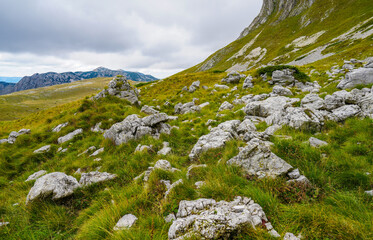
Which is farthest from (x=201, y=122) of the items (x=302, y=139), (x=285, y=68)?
(x=285, y=68)

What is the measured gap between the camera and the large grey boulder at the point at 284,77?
62.6ft

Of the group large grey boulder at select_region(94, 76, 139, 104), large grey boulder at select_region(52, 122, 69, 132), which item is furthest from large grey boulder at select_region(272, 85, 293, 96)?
large grey boulder at select_region(52, 122, 69, 132)

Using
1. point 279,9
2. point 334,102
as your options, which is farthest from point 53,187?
point 279,9

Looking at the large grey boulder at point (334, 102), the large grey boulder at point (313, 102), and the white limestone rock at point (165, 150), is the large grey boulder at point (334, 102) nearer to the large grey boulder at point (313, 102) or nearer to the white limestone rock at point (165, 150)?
the large grey boulder at point (313, 102)

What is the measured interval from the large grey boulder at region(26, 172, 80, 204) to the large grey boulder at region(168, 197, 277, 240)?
4229 millimetres

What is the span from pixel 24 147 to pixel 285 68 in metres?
29.5

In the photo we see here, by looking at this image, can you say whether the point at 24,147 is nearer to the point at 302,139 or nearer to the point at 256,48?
the point at 302,139

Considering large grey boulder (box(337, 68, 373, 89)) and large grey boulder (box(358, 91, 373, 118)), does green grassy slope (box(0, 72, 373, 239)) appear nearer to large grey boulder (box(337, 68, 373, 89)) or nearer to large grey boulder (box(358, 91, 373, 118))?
large grey boulder (box(358, 91, 373, 118))

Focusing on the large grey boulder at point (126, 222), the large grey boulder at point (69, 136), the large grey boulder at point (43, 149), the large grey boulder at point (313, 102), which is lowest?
the large grey boulder at point (43, 149)

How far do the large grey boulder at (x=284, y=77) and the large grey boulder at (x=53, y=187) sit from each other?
2266 cm

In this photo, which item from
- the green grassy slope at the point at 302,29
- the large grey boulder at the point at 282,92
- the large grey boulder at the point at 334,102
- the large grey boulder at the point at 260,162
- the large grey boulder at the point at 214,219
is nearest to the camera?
the large grey boulder at the point at 214,219

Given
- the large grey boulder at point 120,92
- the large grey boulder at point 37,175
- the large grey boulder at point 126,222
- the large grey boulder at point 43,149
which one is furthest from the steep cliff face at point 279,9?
the large grey boulder at point 37,175

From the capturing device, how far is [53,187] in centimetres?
496

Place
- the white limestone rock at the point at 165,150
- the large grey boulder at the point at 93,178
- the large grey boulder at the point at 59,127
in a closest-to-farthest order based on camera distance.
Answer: the large grey boulder at the point at 93,178, the white limestone rock at the point at 165,150, the large grey boulder at the point at 59,127
